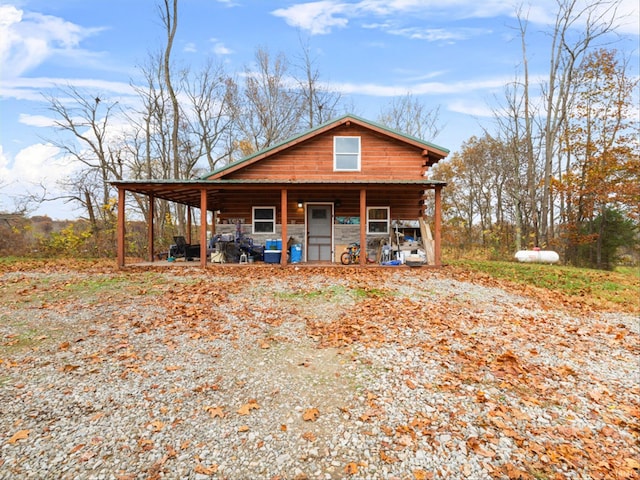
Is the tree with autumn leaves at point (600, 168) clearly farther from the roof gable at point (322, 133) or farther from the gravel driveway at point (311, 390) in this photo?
the gravel driveway at point (311, 390)

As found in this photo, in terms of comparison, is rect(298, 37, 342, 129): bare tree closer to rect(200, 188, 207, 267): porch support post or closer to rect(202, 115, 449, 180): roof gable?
rect(202, 115, 449, 180): roof gable

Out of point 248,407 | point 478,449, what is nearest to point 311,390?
point 248,407

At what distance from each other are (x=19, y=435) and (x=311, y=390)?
2589 millimetres

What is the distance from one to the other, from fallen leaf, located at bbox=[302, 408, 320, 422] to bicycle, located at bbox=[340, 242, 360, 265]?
366 inches

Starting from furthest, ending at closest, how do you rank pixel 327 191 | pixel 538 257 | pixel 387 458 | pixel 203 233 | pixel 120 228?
1. pixel 538 257
2. pixel 327 191
3. pixel 120 228
4. pixel 203 233
5. pixel 387 458

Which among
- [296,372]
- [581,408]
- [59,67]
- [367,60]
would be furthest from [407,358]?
[59,67]

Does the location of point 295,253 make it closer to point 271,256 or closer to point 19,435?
point 271,256

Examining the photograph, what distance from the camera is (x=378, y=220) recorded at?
1390 centimetres

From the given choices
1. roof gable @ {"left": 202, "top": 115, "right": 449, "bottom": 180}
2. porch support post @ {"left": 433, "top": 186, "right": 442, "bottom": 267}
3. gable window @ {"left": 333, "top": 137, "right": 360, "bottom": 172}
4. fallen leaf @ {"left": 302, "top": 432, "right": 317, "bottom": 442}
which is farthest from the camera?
gable window @ {"left": 333, "top": 137, "right": 360, "bottom": 172}

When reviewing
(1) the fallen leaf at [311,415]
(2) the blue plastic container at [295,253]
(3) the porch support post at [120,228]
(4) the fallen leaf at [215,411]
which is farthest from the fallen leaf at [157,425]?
(2) the blue plastic container at [295,253]

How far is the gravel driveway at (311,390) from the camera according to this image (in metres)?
2.72

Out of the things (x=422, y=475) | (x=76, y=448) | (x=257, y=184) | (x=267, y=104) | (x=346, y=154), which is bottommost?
(x=422, y=475)

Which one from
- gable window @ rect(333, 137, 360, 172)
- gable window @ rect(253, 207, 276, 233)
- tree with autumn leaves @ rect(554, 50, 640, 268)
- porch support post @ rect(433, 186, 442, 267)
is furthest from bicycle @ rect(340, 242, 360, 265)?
tree with autumn leaves @ rect(554, 50, 640, 268)

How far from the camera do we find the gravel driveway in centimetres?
272
